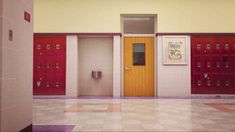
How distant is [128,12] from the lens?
888cm

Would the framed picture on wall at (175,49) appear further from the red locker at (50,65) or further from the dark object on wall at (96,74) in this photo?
the red locker at (50,65)

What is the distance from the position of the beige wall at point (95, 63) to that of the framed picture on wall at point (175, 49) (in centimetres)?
205

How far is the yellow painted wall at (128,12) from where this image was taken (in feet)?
29.0

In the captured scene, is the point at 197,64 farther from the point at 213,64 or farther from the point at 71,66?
the point at 71,66

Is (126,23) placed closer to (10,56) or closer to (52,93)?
(52,93)

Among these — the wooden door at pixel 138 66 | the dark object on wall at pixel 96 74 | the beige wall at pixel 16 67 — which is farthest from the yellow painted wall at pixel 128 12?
the beige wall at pixel 16 67

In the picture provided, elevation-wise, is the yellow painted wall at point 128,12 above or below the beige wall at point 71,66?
above

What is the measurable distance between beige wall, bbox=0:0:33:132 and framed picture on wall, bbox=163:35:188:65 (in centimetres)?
607

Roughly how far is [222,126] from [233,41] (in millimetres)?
5827

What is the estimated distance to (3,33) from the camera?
2.63 meters

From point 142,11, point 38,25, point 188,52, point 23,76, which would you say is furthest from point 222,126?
point 38,25

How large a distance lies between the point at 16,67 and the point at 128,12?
6.39m

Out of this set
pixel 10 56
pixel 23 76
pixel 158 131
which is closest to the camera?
pixel 10 56

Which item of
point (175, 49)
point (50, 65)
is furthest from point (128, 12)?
point (50, 65)
